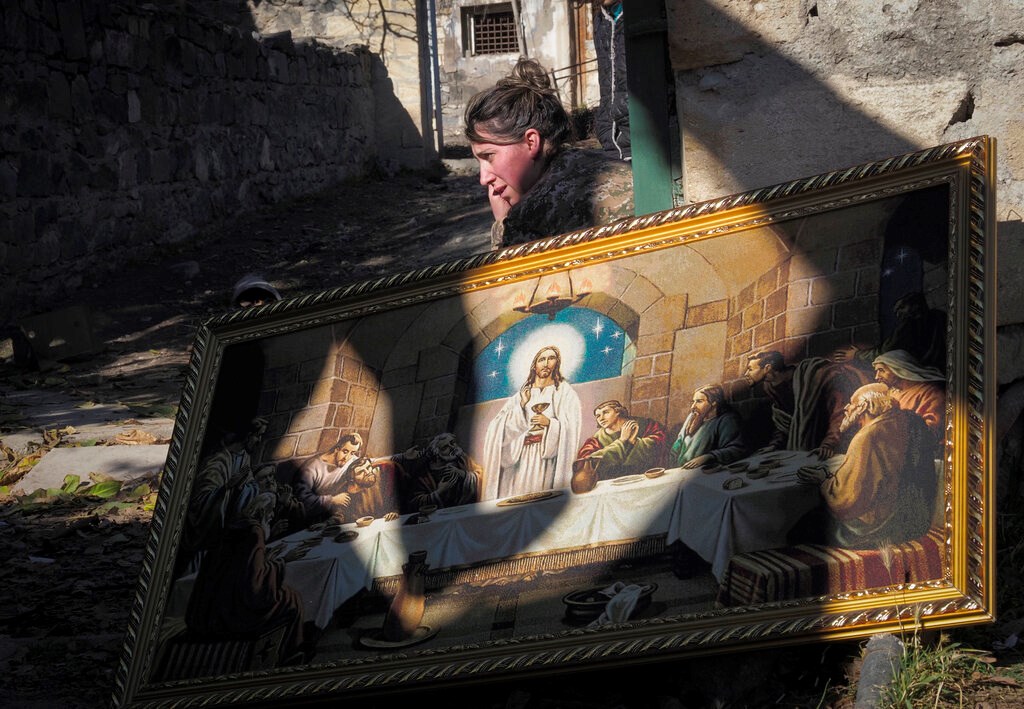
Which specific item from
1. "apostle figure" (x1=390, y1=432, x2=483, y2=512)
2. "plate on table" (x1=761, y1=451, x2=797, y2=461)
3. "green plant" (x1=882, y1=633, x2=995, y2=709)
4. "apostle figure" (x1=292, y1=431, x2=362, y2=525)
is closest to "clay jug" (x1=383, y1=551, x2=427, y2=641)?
"apostle figure" (x1=390, y1=432, x2=483, y2=512)

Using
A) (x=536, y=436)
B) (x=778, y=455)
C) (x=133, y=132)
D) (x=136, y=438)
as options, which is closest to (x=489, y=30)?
(x=133, y=132)

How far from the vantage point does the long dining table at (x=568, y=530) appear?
2.03 m

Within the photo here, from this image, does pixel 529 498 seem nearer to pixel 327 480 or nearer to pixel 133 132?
pixel 327 480

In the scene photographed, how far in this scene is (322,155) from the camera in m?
13.1

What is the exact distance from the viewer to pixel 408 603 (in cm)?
221

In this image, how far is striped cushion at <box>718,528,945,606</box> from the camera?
6.31 feet

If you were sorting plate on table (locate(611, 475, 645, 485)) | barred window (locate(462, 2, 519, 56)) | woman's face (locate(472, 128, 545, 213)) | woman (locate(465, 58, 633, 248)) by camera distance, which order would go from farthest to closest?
barred window (locate(462, 2, 519, 56)) → woman's face (locate(472, 128, 545, 213)) → woman (locate(465, 58, 633, 248)) → plate on table (locate(611, 475, 645, 485))

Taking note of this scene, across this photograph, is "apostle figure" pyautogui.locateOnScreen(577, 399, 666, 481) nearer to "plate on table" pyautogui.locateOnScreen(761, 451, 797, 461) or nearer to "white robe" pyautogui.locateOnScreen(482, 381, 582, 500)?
"white robe" pyautogui.locateOnScreen(482, 381, 582, 500)

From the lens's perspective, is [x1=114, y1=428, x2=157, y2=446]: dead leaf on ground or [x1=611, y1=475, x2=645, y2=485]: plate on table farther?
[x1=114, y1=428, x2=157, y2=446]: dead leaf on ground

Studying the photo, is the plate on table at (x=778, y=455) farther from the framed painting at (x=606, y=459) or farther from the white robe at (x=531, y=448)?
the white robe at (x=531, y=448)

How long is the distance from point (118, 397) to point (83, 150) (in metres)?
3.10

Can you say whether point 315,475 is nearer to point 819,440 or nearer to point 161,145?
point 819,440

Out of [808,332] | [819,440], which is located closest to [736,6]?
[808,332]

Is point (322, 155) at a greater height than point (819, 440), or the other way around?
point (322, 155)
